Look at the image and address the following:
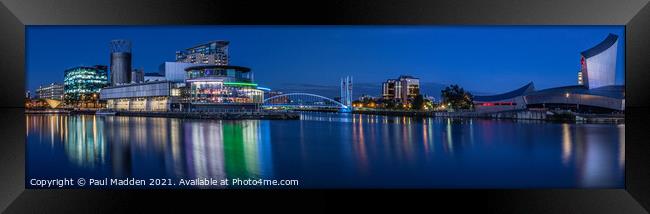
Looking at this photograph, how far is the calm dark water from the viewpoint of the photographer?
14.6ft

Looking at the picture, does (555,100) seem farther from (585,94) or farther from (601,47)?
(601,47)

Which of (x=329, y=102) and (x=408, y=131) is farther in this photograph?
(x=408, y=131)

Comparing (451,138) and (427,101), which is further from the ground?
(427,101)

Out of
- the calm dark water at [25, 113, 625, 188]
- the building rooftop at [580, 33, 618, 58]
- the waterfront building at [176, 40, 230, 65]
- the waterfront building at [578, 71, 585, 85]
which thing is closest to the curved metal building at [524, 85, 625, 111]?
the waterfront building at [578, 71, 585, 85]

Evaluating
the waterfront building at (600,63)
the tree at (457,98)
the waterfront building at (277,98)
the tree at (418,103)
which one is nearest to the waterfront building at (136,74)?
the waterfront building at (277,98)

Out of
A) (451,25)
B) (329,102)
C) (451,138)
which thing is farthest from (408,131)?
(451,25)

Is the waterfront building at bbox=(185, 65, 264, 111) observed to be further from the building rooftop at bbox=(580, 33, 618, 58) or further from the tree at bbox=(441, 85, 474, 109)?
the building rooftop at bbox=(580, 33, 618, 58)

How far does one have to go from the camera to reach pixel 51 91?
5.01 metres

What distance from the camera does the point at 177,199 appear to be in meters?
4.31
